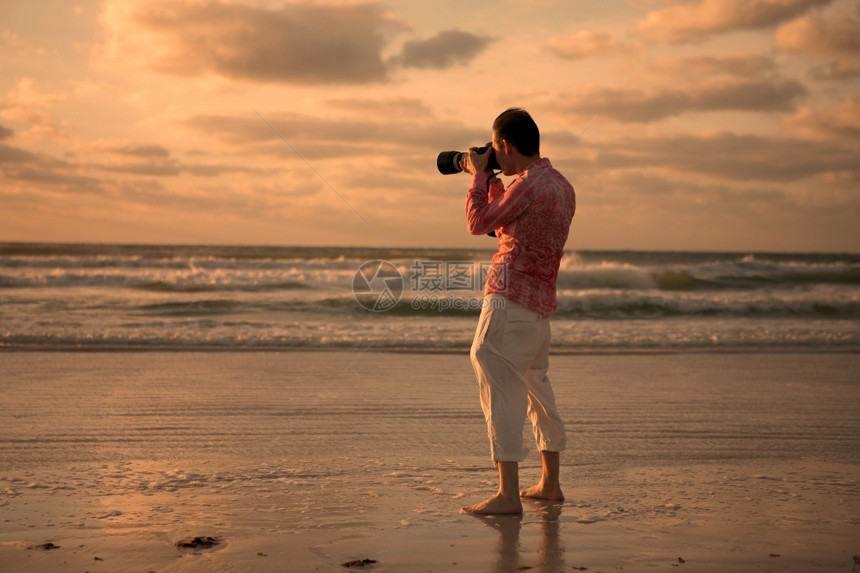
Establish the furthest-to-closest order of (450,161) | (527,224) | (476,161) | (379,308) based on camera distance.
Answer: (379,308) → (450,161) → (476,161) → (527,224)

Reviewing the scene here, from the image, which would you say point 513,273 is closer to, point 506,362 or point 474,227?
point 474,227

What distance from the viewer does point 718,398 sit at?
19.9ft

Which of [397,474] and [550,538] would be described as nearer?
[550,538]

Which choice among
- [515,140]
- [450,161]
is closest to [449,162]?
[450,161]

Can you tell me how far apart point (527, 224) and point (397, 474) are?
4.79 ft

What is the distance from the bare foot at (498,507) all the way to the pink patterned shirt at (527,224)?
0.78 m

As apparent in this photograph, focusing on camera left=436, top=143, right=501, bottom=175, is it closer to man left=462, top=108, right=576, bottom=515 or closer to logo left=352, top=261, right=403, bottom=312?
man left=462, top=108, right=576, bottom=515

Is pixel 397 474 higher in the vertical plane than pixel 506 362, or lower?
lower

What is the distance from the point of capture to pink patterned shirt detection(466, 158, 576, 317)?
298 cm

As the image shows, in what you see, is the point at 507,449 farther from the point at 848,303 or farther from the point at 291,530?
the point at 848,303

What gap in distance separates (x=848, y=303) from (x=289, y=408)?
15.5 metres

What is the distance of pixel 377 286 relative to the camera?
2153 cm

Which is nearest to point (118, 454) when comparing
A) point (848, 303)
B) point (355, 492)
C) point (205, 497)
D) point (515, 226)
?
point (205, 497)

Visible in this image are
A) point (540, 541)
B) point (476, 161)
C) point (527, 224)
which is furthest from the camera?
point (476, 161)
